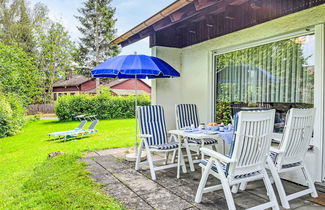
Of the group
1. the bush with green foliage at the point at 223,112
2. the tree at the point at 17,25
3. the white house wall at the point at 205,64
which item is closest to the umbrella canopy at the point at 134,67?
the white house wall at the point at 205,64

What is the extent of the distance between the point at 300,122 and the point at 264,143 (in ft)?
2.43

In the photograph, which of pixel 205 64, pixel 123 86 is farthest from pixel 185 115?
pixel 123 86

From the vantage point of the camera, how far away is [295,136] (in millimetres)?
3018

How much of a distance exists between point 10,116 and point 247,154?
11.4 meters

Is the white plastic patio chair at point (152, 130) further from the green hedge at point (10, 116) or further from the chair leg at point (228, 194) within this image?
the green hedge at point (10, 116)

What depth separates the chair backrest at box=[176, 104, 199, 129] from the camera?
4.99 meters

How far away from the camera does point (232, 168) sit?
257 cm

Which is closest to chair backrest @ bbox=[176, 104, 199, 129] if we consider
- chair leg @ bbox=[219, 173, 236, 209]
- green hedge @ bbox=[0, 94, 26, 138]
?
chair leg @ bbox=[219, 173, 236, 209]

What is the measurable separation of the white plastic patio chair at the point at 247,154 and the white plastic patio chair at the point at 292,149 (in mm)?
256

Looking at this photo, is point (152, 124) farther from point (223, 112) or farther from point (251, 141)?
point (251, 141)

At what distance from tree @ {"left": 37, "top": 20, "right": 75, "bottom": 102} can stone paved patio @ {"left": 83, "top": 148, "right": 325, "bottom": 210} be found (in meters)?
20.7

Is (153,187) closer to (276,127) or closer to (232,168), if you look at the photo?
(232,168)

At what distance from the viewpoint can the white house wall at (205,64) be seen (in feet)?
12.0

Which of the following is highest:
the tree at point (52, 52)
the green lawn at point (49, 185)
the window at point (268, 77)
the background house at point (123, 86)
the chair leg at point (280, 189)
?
the tree at point (52, 52)
